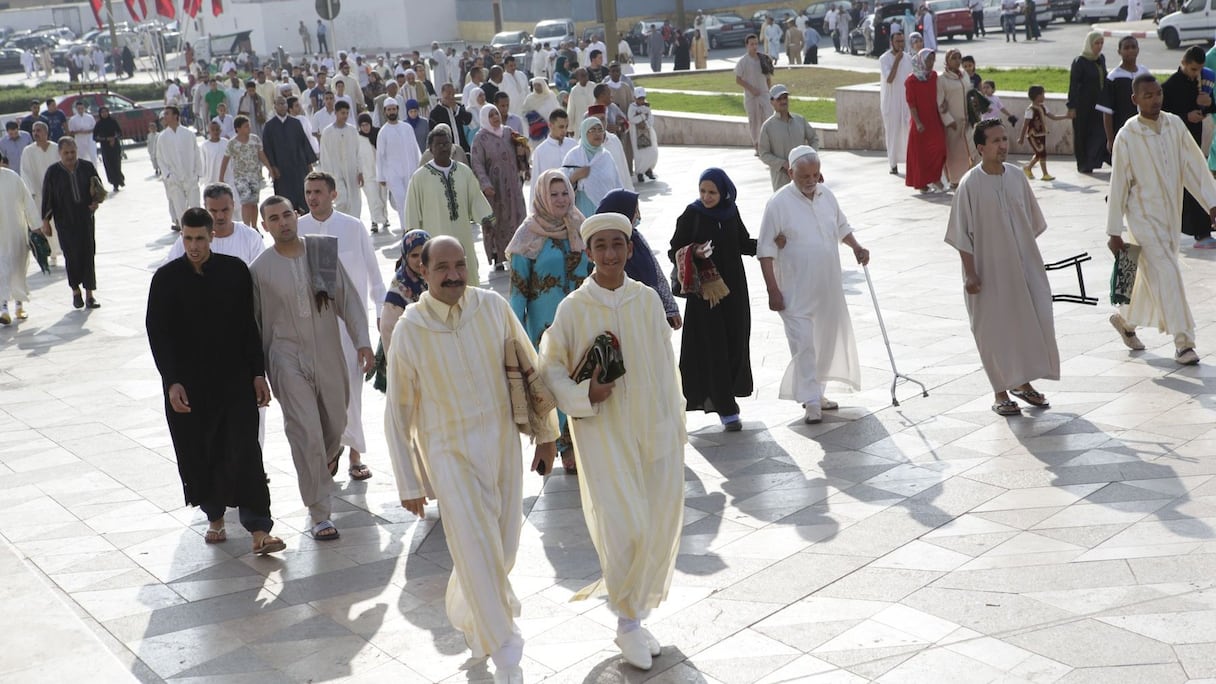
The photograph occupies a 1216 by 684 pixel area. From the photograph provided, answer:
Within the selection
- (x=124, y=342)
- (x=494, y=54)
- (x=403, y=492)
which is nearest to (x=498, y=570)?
(x=403, y=492)

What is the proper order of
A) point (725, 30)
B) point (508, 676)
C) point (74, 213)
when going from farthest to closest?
point (725, 30)
point (74, 213)
point (508, 676)

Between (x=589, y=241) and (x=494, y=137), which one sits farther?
(x=494, y=137)

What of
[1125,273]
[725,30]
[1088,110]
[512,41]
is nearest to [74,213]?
[1125,273]

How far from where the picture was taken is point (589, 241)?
504cm

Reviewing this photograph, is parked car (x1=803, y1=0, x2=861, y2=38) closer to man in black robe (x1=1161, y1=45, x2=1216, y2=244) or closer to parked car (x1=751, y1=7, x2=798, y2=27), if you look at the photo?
parked car (x1=751, y1=7, x2=798, y2=27)

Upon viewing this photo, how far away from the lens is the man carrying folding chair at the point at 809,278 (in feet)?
25.6

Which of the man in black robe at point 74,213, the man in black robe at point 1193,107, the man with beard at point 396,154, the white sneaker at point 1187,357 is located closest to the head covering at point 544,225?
the white sneaker at point 1187,357

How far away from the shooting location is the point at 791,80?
2861 cm

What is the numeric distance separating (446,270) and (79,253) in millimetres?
9876

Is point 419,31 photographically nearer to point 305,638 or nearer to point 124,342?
point 124,342

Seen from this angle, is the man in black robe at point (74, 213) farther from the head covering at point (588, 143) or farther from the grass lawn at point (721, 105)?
the grass lawn at point (721, 105)

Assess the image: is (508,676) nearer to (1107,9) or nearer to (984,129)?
(984,129)

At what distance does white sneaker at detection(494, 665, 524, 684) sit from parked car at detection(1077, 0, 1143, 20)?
3573cm

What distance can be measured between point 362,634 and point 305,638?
225 mm
